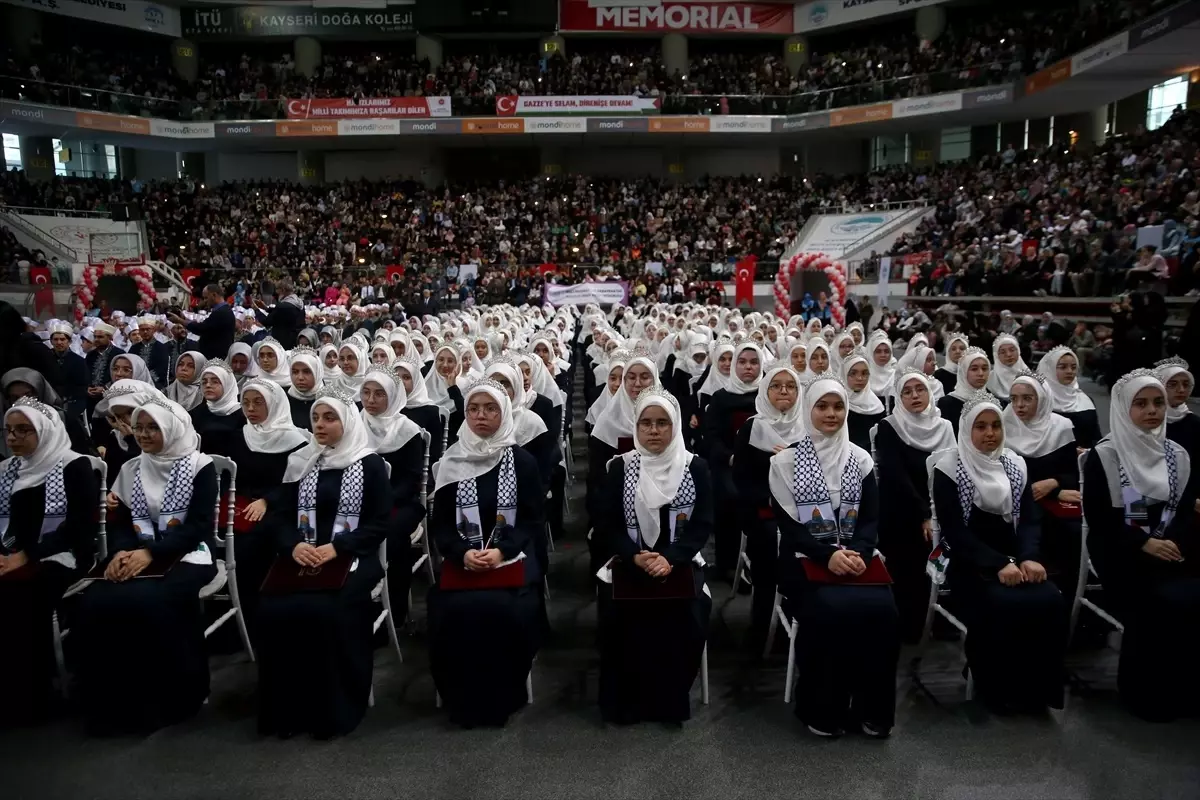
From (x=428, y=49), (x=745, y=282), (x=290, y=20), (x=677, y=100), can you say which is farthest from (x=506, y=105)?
(x=745, y=282)

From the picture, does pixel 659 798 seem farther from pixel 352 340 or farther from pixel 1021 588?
pixel 352 340

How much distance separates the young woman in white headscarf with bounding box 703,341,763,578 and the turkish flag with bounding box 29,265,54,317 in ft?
47.6

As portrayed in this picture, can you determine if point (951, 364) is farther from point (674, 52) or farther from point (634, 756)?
point (674, 52)

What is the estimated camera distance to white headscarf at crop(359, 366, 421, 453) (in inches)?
186

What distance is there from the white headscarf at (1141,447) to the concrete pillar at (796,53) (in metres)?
30.6

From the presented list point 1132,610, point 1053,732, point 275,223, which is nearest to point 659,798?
point 1053,732

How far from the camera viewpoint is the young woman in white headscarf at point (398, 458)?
14.3 ft

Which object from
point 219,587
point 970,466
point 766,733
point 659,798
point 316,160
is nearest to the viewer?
point 659,798

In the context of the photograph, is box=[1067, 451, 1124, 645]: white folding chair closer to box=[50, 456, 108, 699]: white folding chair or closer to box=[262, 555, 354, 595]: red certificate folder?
box=[262, 555, 354, 595]: red certificate folder

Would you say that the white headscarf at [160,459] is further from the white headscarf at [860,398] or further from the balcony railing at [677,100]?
the balcony railing at [677,100]

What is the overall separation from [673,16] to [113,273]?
2222 cm

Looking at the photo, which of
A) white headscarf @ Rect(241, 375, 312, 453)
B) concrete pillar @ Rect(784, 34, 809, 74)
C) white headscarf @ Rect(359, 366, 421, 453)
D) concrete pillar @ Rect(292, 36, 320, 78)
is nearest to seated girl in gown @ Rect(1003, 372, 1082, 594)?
white headscarf @ Rect(359, 366, 421, 453)

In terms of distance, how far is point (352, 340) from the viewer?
7539 millimetres

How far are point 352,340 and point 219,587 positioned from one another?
377cm
